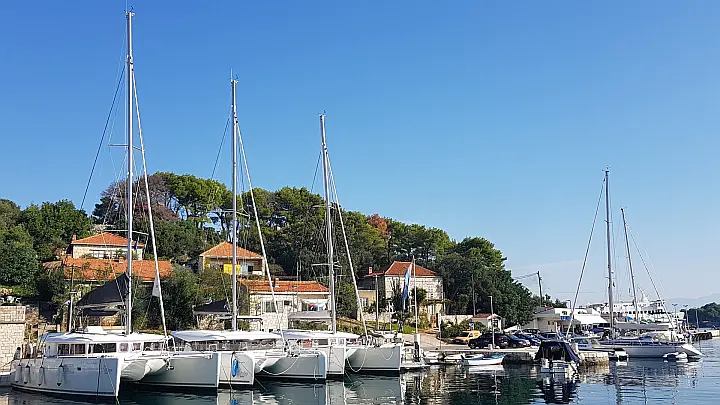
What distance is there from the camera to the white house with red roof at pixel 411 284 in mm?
69500

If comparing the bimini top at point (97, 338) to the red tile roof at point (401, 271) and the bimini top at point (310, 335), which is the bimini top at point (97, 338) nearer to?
the bimini top at point (310, 335)

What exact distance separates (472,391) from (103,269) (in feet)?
101

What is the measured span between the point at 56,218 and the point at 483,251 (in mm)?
51047

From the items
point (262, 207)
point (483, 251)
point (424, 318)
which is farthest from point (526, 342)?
point (262, 207)

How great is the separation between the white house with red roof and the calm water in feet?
86.1

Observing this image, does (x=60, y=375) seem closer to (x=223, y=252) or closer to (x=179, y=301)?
(x=179, y=301)

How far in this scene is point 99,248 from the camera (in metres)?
63.0

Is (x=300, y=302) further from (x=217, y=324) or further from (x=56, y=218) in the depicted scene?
(x=56, y=218)

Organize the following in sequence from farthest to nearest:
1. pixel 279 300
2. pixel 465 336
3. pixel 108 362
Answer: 1. pixel 465 336
2. pixel 279 300
3. pixel 108 362

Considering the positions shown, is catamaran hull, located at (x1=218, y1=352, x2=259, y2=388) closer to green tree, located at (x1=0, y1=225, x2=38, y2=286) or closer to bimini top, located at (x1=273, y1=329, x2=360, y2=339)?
bimini top, located at (x1=273, y1=329, x2=360, y2=339)

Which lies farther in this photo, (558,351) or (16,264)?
(16,264)

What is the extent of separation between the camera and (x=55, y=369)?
31.0 m

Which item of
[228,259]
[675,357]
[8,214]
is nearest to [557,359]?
[675,357]

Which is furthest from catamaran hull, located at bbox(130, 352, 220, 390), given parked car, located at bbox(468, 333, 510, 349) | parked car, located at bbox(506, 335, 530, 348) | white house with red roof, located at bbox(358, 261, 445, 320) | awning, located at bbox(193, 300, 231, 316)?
white house with red roof, located at bbox(358, 261, 445, 320)
